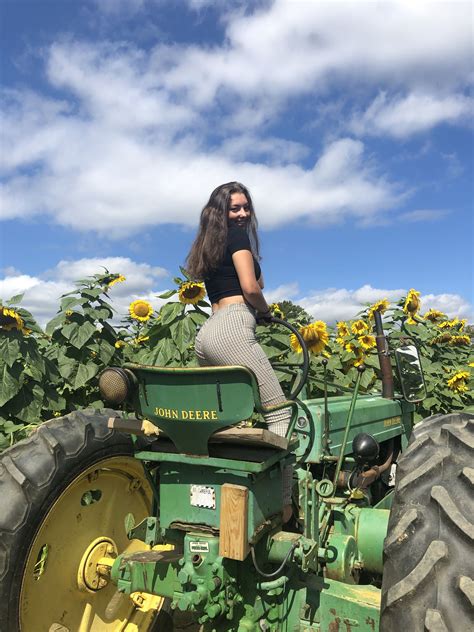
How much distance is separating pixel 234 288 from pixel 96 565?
1614 mm

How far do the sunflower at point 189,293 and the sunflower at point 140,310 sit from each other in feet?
3.21

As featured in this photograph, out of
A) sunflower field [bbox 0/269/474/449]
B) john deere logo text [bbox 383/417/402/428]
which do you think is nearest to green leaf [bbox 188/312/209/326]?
sunflower field [bbox 0/269/474/449]

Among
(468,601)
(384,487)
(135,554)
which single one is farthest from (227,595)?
(384,487)

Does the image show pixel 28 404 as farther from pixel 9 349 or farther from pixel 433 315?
pixel 433 315

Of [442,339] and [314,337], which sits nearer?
[314,337]

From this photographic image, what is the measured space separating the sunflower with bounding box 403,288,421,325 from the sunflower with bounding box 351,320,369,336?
0.80m

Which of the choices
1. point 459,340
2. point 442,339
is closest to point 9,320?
point 442,339

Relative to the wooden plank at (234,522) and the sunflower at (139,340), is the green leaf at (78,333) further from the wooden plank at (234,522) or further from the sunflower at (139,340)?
the wooden plank at (234,522)

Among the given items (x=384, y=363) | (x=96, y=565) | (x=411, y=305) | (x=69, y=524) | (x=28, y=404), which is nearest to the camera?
(x=69, y=524)

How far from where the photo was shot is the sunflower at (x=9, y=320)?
461cm

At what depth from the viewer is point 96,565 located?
285 centimetres

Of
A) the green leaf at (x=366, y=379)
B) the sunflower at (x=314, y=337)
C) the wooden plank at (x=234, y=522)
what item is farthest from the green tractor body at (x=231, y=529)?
the green leaf at (x=366, y=379)

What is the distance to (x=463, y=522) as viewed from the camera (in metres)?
1.88

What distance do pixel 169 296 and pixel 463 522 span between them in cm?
397
